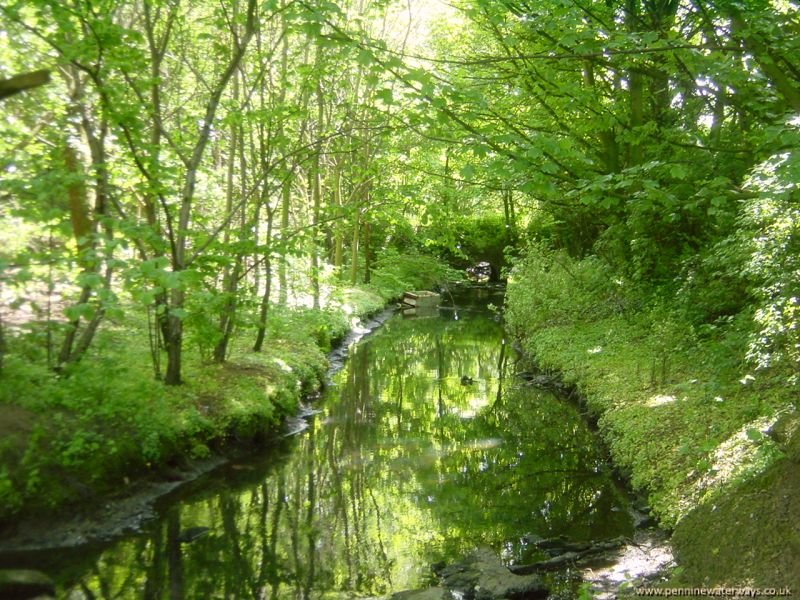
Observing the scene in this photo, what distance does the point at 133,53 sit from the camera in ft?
22.7

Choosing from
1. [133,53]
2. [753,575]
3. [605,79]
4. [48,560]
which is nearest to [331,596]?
[48,560]

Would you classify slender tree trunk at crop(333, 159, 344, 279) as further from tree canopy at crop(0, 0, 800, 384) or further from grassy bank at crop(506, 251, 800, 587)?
grassy bank at crop(506, 251, 800, 587)

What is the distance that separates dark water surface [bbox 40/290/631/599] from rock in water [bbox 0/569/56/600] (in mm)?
274

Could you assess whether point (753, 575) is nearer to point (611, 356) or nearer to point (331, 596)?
point (331, 596)

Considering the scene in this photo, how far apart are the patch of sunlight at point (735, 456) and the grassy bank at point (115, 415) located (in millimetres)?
5838

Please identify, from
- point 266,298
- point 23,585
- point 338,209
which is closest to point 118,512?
point 23,585

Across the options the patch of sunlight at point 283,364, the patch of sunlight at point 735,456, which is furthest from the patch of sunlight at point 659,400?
the patch of sunlight at point 283,364

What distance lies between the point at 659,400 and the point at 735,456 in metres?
2.50

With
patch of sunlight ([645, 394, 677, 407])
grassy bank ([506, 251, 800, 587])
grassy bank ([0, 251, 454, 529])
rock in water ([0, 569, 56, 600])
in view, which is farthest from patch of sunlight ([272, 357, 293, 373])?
rock in water ([0, 569, 56, 600])

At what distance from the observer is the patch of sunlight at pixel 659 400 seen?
844 centimetres

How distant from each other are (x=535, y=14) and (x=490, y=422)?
6722 millimetres

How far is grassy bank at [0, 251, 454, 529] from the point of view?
638 centimetres

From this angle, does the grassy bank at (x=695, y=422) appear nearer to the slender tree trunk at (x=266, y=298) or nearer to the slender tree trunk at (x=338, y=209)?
the slender tree trunk at (x=338, y=209)

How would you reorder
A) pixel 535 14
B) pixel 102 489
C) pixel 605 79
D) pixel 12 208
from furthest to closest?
1. pixel 605 79
2. pixel 535 14
3. pixel 102 489
4. pixel 12 208
